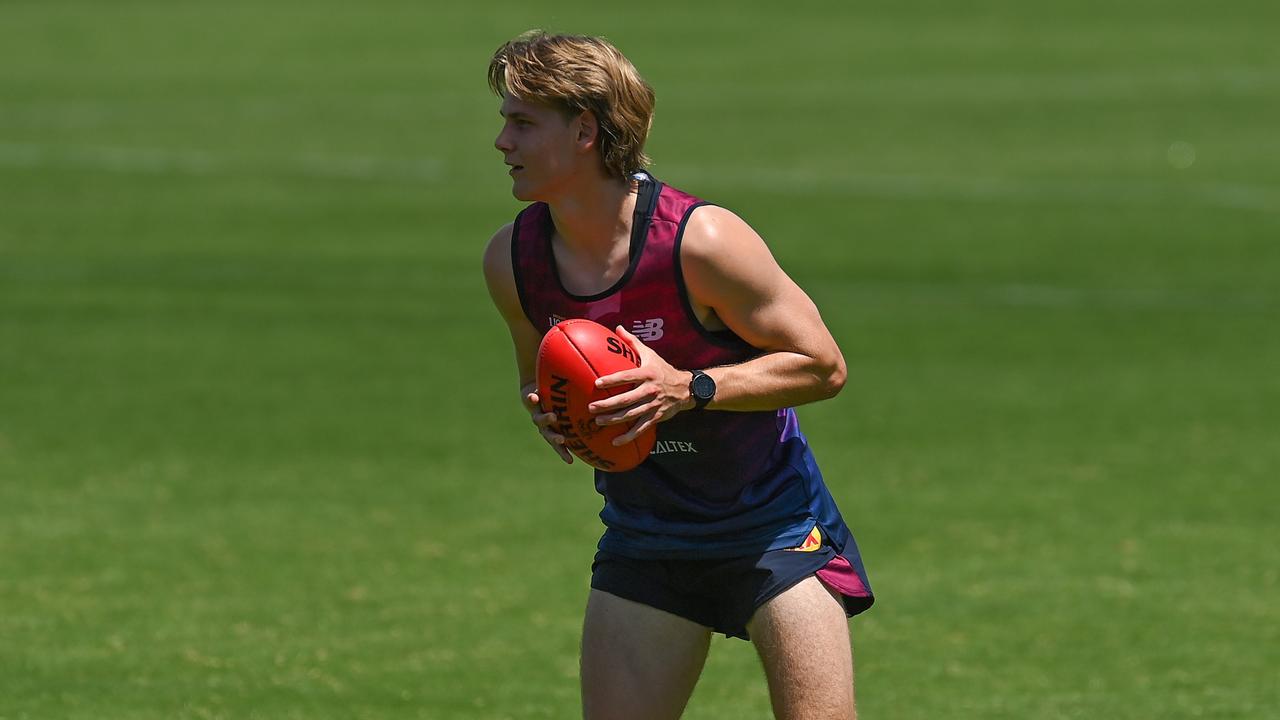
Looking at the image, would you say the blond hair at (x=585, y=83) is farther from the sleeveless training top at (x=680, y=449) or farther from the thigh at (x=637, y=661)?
the thigh at (x=637, y=661)

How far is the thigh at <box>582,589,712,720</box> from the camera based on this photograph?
21.0 feet

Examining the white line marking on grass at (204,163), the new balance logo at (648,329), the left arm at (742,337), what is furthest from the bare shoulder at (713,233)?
the white line marking on grass at (204,163)

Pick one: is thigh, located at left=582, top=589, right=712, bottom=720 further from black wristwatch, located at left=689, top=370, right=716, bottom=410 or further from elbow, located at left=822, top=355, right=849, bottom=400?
elbow, located at left=822, top=355, right=849, bottom=400

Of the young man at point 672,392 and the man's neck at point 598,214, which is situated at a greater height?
the man's neck at point 598,214

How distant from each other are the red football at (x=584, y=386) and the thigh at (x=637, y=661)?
0.49 metres

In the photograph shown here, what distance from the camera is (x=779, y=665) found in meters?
6.23

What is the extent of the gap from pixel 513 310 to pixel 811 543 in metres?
1.19

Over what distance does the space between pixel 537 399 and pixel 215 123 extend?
29746 mm

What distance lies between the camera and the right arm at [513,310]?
6.38 meters

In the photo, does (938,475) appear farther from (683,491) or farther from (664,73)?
(664,73)

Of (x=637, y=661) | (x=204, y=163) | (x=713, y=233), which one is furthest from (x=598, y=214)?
(x=204, y=163)

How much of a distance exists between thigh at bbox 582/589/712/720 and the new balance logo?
0.82m

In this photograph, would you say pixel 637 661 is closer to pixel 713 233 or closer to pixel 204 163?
pixel 713 233

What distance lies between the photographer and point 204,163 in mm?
30188
